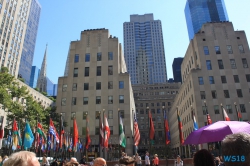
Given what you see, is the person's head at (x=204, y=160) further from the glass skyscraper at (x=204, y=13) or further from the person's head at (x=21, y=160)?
the glass skyscraper at (x=204, y=13)

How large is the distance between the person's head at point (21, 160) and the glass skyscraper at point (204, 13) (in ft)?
629

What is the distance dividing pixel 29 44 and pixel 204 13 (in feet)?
491

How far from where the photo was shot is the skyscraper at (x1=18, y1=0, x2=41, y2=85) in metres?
143

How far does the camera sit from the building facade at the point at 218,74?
46.4 meters

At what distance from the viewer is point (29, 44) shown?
150 meters

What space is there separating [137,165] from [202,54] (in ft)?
128

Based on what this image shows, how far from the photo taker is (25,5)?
102062mm

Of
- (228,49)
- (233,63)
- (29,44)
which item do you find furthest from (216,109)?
(29,44)

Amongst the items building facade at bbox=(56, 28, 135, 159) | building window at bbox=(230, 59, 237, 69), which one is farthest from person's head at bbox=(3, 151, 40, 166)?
building window at bbox=(230, 59, 237, 69)

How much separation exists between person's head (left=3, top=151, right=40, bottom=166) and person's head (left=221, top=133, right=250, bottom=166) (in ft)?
7.79

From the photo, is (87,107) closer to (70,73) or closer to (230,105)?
(70,73)

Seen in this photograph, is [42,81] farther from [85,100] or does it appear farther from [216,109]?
[216,109]

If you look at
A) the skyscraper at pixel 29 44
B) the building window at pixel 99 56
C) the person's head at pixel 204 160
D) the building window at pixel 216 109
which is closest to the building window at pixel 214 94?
the building window at pixel 216 109

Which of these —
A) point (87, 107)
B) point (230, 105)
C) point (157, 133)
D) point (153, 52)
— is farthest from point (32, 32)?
point (230, 105)
